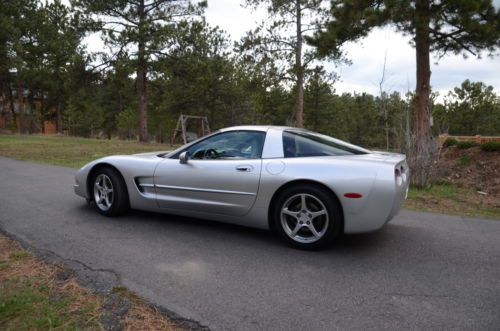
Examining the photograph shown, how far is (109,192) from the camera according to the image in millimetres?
4773

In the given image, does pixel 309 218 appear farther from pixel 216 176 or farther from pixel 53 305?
pixel 53 305

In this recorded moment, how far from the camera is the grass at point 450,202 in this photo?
234 inches

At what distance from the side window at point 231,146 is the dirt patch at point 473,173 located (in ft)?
16.3

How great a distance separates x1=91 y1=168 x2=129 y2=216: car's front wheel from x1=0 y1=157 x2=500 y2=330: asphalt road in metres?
0.15

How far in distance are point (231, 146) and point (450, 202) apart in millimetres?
4603

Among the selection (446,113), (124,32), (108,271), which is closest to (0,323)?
(108,271)

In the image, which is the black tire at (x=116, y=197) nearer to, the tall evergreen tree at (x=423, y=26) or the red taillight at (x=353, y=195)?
the red taillight at (x=353, y=195)

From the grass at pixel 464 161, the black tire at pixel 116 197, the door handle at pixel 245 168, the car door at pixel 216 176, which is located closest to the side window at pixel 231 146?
the car door at pixel 216 176

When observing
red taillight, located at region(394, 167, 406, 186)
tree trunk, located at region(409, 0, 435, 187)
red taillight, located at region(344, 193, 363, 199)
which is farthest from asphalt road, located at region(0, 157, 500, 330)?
tree trunk, located at region(409, 0, 435, 187)

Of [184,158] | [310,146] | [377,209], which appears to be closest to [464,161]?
[310,146]

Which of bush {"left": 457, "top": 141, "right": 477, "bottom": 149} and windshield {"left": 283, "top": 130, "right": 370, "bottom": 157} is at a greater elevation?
windshield {"left": 283, "top": 130, "right": 370, "bottom": 157}

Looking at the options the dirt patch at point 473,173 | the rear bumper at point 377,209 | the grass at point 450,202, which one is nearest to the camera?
the rear bumper at point 377,209

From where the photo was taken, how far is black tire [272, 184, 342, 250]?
11.5ft

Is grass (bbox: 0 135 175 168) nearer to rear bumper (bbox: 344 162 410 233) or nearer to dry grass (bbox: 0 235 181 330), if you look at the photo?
dry grass (bbox: 0 235 181 330)
